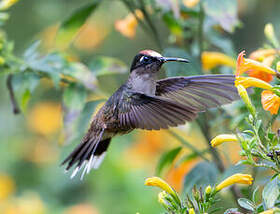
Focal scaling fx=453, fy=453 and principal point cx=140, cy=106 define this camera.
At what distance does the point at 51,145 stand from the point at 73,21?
7.58 ft

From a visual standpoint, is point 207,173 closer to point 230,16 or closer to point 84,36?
point 230,16

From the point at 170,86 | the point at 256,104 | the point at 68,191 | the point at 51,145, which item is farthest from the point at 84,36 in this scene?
the point at 256,104

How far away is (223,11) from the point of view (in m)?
2.42

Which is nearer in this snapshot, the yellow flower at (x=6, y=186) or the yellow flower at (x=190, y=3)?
the yellow flower at (x=190, y=3)

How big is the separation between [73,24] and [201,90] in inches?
40.2

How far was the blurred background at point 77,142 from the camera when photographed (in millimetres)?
3898

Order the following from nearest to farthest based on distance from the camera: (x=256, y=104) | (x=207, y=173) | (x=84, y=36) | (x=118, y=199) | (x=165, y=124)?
(x=165, y=124) → (x=256, y=104) → (x=207, y=173) → (x=118, y=199) → (x=84, y=36)

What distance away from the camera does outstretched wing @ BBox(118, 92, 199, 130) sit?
1.88m

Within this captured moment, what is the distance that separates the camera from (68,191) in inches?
172

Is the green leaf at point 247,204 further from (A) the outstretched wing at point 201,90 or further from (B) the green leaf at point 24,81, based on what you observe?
(B) the green leaf at point 24,81

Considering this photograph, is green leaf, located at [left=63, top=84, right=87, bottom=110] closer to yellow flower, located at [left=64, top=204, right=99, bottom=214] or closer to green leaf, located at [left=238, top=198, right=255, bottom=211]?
green leaf, located at [left=238, top=198, right=255, bottom=211]

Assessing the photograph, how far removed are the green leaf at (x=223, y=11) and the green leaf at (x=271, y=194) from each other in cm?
107

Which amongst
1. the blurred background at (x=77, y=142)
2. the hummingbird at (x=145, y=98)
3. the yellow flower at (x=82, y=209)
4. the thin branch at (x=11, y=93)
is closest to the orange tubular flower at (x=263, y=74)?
the hummingbird at (x=145, y=98)

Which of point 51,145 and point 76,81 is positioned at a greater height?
point 76,81
